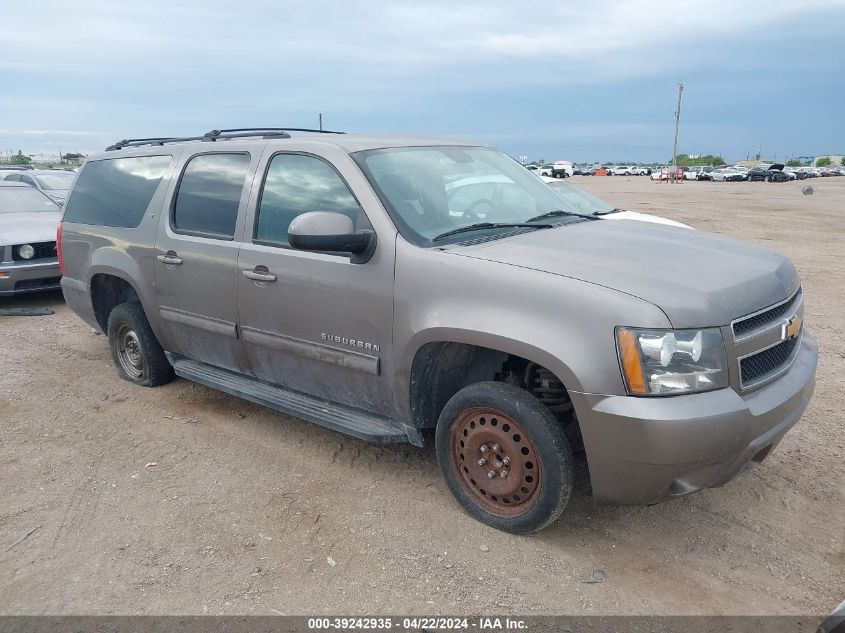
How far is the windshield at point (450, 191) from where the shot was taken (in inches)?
144

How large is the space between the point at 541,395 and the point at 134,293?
3.57 meters

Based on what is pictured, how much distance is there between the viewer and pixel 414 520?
3549 millimetres

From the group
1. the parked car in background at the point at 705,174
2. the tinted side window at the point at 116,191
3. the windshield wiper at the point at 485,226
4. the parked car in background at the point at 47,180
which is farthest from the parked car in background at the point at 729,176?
the windshield wiper at the point at 485,226

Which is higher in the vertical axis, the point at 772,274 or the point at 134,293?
the point at 772,274

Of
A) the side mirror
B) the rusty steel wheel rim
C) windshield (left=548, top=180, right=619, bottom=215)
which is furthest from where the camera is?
windshield (left=548, top=180, right=619, bottom=215)

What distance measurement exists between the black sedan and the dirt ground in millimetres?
61484

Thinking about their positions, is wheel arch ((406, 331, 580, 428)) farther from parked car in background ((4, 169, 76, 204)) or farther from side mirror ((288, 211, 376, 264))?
parked car in background ((4, 169, 76, 204))

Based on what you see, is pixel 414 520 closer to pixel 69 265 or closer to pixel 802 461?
pixel 802 461

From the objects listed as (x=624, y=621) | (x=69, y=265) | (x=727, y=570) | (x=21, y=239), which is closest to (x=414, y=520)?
(x=624, y=621)

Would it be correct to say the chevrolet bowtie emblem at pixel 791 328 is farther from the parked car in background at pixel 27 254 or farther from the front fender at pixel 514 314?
the parked car in background at pixel 27 254

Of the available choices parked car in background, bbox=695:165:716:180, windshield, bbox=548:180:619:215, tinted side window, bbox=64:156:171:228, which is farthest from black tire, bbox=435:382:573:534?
parked car in background, bbox=695:165:716:180

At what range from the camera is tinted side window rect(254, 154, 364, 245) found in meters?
3.80

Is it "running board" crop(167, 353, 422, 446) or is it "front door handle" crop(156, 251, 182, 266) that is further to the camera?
"front door handle" crop(156, 251, 182, 266)

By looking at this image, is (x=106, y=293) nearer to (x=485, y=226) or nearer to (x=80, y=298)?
(x=80, y=298)
